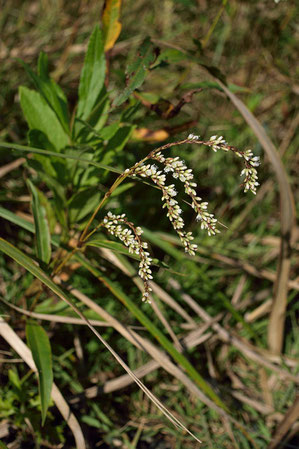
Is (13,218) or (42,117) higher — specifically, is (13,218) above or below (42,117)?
below

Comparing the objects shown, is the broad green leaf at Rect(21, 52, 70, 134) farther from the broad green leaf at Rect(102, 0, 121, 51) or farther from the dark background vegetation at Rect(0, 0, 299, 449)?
the broad green leaf at Rect(102, 0, 121, 51)

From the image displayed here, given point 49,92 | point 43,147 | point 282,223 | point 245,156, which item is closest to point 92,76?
point 49,92

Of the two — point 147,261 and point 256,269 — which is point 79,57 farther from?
point 147,261

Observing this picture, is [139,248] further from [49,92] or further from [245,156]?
[49,92]

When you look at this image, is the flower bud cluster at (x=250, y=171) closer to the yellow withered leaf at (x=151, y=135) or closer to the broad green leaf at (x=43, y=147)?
the yellow withered leaf at (x=151, y=135)

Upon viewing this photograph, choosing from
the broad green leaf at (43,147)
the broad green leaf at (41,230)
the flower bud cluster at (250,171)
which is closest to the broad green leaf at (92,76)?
the broad green leaf at (43,147)

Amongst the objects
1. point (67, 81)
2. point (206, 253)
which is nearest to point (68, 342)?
point (206, 253)
